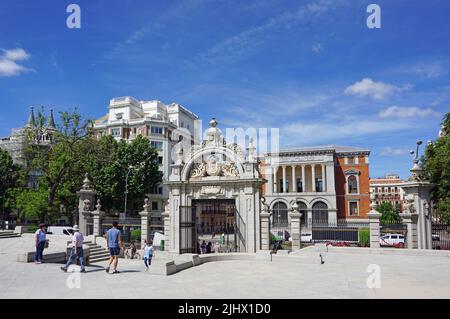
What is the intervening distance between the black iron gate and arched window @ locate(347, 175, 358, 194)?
51475mm

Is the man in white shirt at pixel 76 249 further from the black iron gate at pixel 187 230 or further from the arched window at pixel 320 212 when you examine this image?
the arched window at pixel 320 212

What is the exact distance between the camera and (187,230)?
64.2ft

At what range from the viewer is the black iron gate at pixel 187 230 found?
19469 millimetres

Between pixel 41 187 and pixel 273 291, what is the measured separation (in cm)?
3200

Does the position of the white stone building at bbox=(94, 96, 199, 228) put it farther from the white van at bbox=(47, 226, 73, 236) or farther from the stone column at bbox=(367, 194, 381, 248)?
the stone column at bbox=(367, 194, 381, 248)

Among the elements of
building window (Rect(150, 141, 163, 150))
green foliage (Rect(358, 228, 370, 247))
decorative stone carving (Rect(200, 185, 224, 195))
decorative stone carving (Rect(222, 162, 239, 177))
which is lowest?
green foliage (Rect(358, 228, 370, 247))

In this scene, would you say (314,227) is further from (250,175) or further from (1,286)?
(1,286)

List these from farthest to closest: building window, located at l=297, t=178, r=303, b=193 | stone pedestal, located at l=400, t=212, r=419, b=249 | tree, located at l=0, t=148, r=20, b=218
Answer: building window, located at l=297, t=178, r=303, b=193, tree, located at l=0, t=148, r=20, b=218, stone pedestal, located at l=400, t=212, r=419, b=249

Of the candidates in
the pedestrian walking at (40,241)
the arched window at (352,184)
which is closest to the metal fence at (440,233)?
the pedestrian walking at (40,241)

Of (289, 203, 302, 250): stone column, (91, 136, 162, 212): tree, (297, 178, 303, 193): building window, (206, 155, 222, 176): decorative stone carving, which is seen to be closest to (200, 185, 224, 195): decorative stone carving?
(206, 155, 222, 176): decorative stone carving

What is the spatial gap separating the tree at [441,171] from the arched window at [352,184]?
121 ft

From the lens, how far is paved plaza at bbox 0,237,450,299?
9.22 metres

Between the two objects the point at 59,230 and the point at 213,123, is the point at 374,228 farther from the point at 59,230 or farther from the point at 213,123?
the point at 59,230
